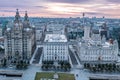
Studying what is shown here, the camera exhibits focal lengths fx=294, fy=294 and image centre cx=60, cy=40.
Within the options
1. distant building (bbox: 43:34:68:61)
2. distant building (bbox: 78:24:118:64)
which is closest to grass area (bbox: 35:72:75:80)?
distant building (bbox: 43:34:68:61)

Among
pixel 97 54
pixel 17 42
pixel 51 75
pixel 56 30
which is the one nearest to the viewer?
pixel 51 75

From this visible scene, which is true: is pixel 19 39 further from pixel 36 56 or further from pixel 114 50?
pixel 114 50

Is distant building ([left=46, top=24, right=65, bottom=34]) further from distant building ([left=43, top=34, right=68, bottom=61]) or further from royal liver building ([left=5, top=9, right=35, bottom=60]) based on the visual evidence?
distant building ([left=43, top=34, right=68, bottom=61])

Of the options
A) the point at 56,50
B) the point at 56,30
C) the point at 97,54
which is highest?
the point at 56,30

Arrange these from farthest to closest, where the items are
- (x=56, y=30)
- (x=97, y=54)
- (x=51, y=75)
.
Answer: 1. (x=56, y=30)
2. (x=97, y=54)
3. (x=51, y=75)

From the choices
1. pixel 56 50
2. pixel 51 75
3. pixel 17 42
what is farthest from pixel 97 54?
pixel 17 42

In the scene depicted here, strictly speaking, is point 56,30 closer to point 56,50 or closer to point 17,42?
point 17,42

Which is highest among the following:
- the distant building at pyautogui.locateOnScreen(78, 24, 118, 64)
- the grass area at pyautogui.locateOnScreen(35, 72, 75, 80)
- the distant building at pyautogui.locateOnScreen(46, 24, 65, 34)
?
the distant building at pyautogui.locateOnScreen(46, 24, 65, 34)

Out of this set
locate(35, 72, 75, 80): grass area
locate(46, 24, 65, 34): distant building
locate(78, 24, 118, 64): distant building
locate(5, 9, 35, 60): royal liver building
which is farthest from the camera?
locate(46, 24, 65, 34): distant building

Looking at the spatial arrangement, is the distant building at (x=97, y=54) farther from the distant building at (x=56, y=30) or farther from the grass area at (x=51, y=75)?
the distant building at (x=56, y=30)

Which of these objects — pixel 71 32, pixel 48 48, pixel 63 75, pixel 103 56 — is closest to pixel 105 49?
pixel 103 56

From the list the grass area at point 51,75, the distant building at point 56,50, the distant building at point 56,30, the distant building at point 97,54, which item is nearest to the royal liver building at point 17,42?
the distant building at point 56,50

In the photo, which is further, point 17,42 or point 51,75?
point 17,42

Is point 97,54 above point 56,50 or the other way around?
the other way around
